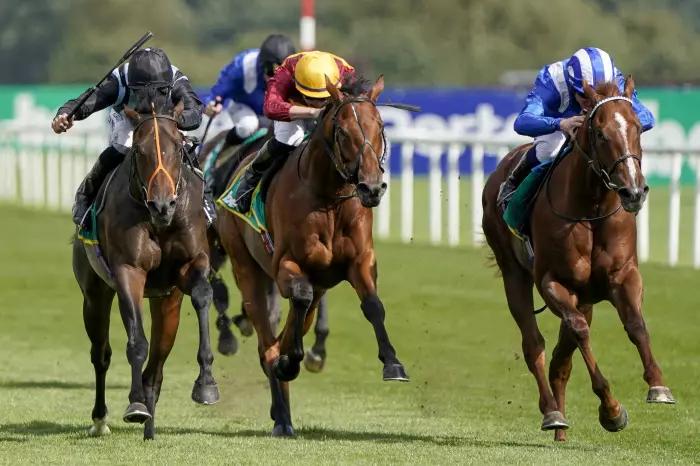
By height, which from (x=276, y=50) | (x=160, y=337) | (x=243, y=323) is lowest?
(x=243, y=323)

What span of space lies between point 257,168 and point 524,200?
4.99ft

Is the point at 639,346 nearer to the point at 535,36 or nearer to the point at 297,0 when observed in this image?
the point at 535,36

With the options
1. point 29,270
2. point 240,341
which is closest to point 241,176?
point 240,341

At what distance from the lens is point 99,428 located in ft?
26.1

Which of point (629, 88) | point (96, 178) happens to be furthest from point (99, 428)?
point (629, 88)

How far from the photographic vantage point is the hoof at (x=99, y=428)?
7.89 m

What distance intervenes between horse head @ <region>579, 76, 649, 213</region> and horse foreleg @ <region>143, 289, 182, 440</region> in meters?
2.27

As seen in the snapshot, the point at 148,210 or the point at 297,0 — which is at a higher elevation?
the point at 297,0

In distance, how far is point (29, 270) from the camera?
53.8 feet

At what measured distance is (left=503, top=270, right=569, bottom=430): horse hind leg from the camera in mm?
7230

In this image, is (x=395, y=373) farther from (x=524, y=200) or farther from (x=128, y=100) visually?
(x=128, y=100)

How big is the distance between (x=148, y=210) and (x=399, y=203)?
14.7 m

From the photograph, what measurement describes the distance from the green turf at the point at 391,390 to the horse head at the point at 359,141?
1.20 m

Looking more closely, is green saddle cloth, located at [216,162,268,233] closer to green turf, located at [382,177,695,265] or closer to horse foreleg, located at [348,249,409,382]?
horse foreleg, located at [348,249,409,382]
